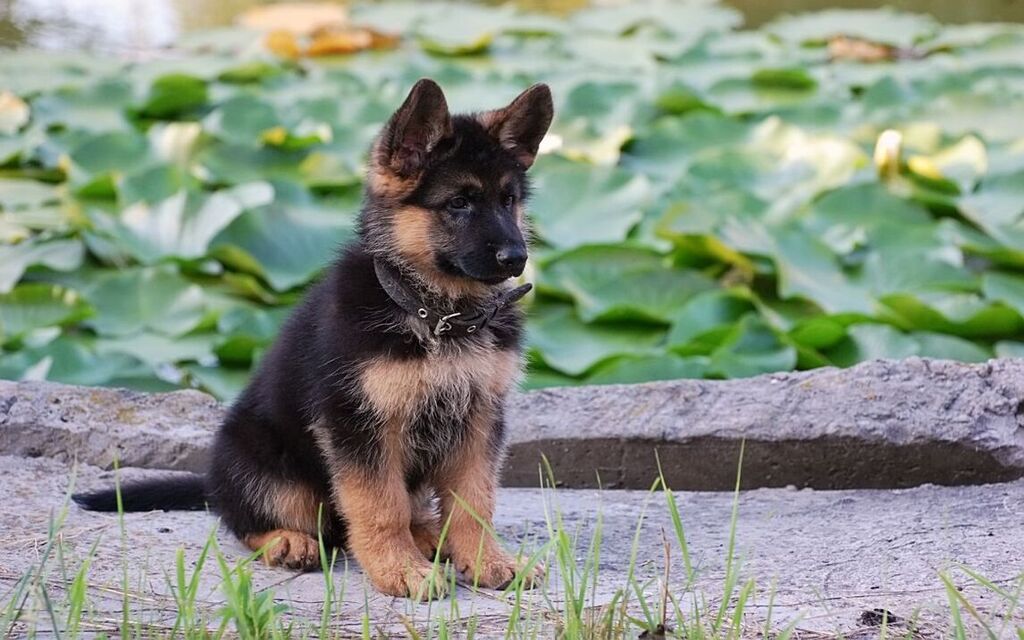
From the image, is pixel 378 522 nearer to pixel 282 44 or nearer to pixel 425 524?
pixel 425 524

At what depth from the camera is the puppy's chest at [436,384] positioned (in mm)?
4102

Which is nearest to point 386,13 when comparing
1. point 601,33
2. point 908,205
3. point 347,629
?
point 601,33

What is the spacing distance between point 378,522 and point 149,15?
31.1ft

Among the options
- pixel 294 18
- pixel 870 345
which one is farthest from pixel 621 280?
pixel 294 18

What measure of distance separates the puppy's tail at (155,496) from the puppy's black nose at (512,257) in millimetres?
1429

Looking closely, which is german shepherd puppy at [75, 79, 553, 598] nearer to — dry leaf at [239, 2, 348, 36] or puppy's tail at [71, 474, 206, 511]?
puppy's tail at [71, 474, 206, 511]

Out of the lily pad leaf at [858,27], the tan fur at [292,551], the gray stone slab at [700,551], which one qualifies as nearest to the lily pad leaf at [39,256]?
the gray stone slab at [700,551]

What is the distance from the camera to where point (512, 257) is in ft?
13.4

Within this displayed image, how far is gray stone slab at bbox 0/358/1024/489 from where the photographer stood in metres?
5.10

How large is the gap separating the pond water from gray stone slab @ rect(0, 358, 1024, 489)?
6552mm

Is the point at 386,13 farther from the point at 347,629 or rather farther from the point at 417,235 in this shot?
the point at 347,629

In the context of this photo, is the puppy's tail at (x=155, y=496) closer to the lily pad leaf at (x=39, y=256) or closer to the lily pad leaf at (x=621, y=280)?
the lily pad leaf at (x=39, y=256)

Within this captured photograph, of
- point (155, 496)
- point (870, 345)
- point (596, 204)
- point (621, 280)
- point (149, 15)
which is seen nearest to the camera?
point (155, 496)

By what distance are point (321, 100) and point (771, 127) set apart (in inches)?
113
